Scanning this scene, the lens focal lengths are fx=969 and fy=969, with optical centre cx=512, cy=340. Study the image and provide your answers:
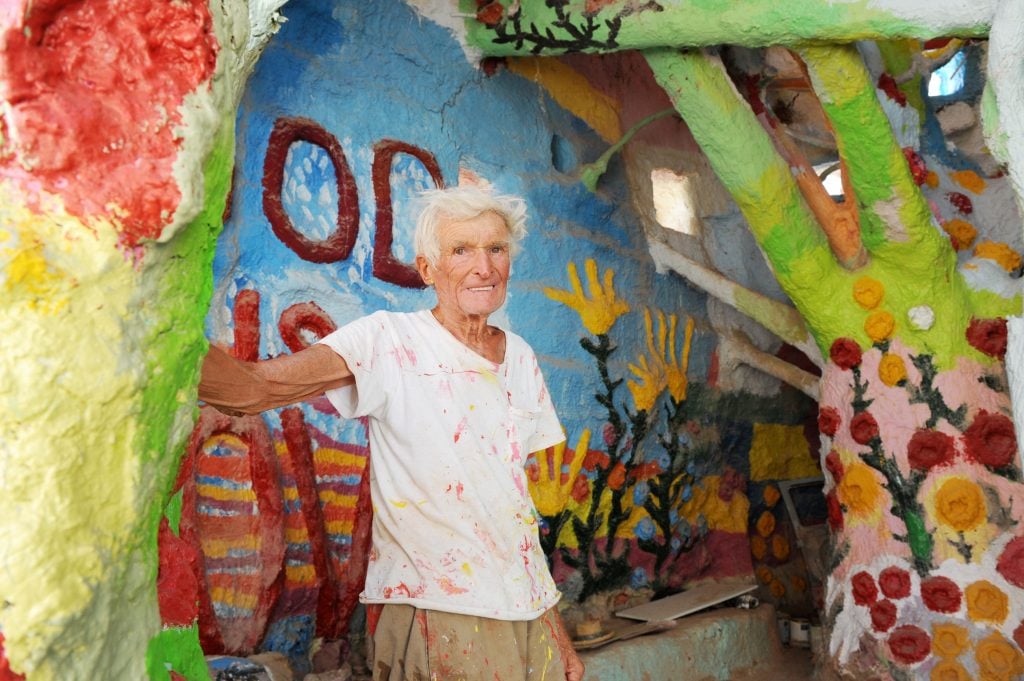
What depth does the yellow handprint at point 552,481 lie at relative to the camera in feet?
11.6

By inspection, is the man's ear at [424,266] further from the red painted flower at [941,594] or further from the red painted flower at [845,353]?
the red painted flower at [941,594]

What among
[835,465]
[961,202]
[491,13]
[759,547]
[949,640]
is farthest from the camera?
[759,547]

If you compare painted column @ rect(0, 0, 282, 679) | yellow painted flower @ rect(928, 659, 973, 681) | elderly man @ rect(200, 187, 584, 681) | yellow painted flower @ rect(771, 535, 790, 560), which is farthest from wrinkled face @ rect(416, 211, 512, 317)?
yellow painted flower @ rect(771, 535, 790, 560)

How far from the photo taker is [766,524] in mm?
4699

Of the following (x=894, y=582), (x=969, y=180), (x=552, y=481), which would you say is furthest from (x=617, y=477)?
(x=969, y=180)

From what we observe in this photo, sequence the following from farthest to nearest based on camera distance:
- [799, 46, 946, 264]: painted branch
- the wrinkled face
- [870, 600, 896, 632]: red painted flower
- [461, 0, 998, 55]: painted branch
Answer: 1. [870, 600, 896, 632]: red painted flower
2. [799, 46, 946, 264]: painted branch
3. [461, 0, 998, 55]: painted branch
4. the wrinkled face

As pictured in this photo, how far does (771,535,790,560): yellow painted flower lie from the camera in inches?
186

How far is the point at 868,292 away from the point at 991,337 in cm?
41

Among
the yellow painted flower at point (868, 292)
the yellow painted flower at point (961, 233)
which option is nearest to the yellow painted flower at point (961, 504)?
the yellow painted flower at point (868, 292)

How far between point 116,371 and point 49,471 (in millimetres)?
131

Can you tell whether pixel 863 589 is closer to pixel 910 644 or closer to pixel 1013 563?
pixel 910 644

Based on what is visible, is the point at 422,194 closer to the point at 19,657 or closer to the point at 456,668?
the point at 456,668

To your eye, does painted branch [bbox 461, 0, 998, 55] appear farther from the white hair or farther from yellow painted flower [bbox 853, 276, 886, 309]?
the white hair

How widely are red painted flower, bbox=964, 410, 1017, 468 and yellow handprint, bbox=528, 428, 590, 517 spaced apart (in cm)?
136
